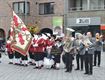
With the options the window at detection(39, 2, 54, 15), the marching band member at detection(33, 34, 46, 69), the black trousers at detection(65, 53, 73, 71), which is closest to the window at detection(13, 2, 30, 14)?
the window at detection(39, 2, 54, 15)

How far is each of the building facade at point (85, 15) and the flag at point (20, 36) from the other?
2868 cm

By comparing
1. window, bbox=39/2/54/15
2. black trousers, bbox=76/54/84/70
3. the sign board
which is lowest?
black trousers, bbox=76/54/84/70

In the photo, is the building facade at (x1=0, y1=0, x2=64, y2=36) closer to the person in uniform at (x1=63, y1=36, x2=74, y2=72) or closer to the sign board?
the sign board

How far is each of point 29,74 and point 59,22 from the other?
114 ft

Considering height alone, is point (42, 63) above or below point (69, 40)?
below

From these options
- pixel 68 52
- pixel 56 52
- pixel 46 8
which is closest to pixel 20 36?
pixel 56 52

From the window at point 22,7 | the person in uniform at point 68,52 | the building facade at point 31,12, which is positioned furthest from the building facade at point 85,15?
the person in uniform at point 68,52

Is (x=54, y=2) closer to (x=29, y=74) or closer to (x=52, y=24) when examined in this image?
(x=52, y=24)

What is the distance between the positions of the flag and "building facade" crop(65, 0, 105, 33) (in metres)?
28.7

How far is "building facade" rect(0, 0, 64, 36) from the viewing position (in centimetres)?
5328

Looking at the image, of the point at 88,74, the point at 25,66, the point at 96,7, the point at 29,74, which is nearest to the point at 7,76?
the point at 29,74

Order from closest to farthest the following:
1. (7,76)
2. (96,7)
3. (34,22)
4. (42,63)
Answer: (7,76), (42,63), (96,7), (34,22)

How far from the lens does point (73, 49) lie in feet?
62.7

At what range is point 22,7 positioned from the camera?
5394 cm
